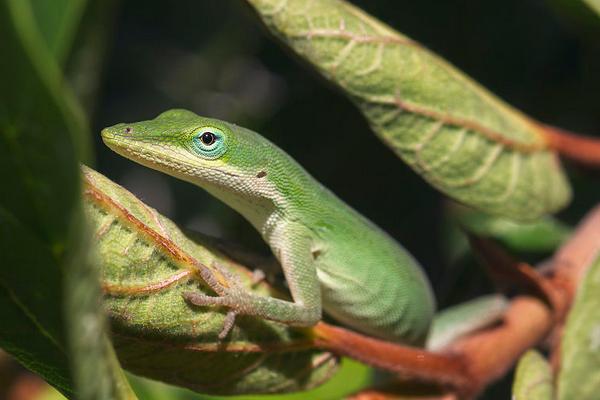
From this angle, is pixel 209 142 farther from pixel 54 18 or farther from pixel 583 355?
pixel 583 355

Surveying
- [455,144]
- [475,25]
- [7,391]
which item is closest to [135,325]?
[455,144]

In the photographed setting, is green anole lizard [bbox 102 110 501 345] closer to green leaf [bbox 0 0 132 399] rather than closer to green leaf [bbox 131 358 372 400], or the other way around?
green leaf [bbox 131 358 372 400]

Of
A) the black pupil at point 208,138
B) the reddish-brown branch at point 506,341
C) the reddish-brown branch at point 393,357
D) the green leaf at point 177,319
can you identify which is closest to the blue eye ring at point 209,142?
the black pupil at point 208,138

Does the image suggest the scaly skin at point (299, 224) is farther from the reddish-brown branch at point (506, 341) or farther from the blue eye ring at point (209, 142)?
the reddish-brown branch at point (506, 341)

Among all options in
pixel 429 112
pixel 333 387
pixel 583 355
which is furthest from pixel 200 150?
pixel 583 355

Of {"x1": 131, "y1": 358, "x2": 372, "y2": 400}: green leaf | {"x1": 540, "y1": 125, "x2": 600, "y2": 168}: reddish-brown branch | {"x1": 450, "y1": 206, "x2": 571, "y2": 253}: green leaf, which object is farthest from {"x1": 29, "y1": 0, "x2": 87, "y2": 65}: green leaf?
{"x1": 450, "y1": 206, "x2": 571, "y2": 253}: green leaf

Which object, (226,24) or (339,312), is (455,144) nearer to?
(339,312)

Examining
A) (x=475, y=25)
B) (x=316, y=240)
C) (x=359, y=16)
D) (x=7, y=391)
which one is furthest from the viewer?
(x=475, y=25)
